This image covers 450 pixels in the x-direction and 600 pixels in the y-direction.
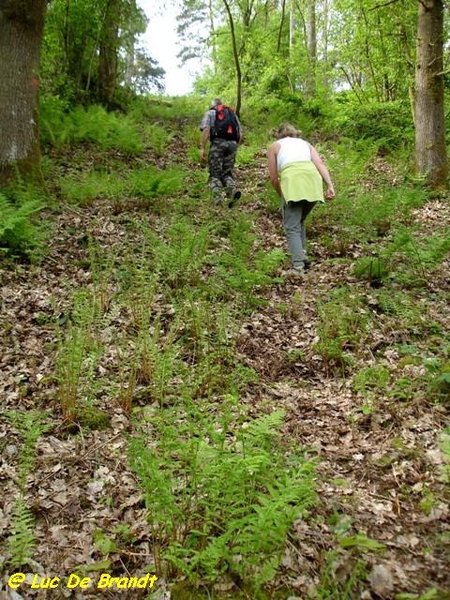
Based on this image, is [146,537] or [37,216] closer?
[146,537]

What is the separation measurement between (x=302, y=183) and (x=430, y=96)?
417 cm

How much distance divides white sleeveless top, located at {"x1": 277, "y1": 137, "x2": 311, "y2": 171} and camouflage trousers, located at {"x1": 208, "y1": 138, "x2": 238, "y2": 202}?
206 centimetres

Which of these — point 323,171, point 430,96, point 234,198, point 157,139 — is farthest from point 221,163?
point 430,96

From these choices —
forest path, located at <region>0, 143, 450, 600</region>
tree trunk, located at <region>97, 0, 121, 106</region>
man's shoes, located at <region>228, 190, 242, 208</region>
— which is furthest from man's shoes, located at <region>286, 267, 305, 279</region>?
tree trunk, located at <region>97, 0, 121, 106</region>

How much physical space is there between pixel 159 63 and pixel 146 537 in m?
34.1

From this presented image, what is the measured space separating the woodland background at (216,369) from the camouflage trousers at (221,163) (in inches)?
14.1

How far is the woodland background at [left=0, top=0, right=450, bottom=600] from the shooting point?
234cm

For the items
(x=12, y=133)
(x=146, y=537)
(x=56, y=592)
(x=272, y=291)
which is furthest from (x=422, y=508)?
(x=12, y=133)

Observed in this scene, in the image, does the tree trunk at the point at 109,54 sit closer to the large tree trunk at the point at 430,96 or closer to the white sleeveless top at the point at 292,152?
the large tree trunk at the point at 430,96

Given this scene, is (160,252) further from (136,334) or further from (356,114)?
(356,114)

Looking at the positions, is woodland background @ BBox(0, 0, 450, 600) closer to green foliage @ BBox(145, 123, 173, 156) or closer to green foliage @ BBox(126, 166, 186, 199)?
green foliage @ BBox(126, 166, 186, 199)

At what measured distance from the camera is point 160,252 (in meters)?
5.50

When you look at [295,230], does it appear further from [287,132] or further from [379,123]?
[379,123]

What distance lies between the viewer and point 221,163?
338 inches
